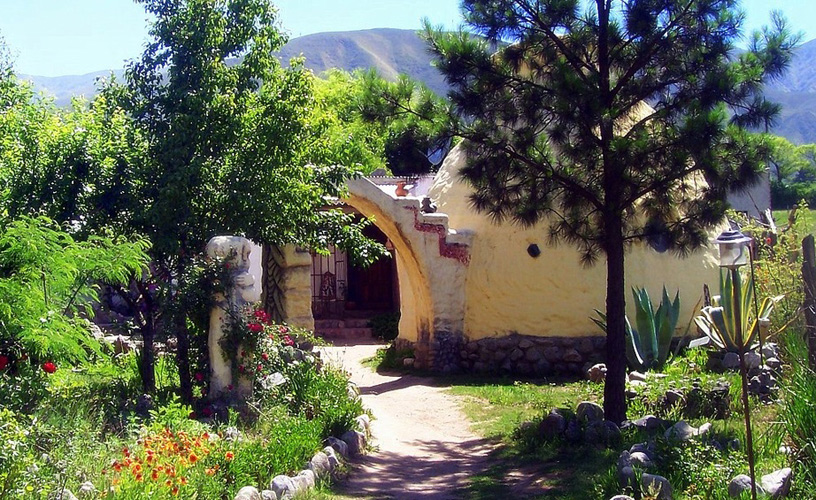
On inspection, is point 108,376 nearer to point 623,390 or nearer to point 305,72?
point 305,72

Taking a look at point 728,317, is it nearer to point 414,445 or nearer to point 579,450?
point 579,450

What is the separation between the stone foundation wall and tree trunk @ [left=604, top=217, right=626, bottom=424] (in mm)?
4385

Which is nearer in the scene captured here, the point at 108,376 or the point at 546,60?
the point at 546,60

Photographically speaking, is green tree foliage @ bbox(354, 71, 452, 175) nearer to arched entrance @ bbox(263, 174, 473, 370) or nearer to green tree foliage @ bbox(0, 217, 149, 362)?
green tree foliage @ bbox(0, 217, 149, 362)

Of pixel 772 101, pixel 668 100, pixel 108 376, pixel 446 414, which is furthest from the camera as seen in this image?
pixel 446 414

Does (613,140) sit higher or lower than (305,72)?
lower

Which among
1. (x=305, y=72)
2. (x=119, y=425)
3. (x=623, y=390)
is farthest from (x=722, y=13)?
(x=119, y=425)

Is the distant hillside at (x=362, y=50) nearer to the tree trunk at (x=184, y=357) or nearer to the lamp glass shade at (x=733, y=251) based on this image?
the tree trunk at (x=184, y=357)

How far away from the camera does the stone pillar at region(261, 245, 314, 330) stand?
1204 centimetres

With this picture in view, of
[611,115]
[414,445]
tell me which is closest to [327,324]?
[414,445]

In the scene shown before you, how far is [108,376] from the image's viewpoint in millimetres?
9914

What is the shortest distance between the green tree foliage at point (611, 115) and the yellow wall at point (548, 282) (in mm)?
4247

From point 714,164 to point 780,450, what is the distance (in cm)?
276

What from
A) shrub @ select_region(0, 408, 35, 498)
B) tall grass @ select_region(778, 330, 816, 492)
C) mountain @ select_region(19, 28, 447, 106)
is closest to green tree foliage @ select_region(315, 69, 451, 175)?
tall grass @ select_region(778, 330, 816, 492)
